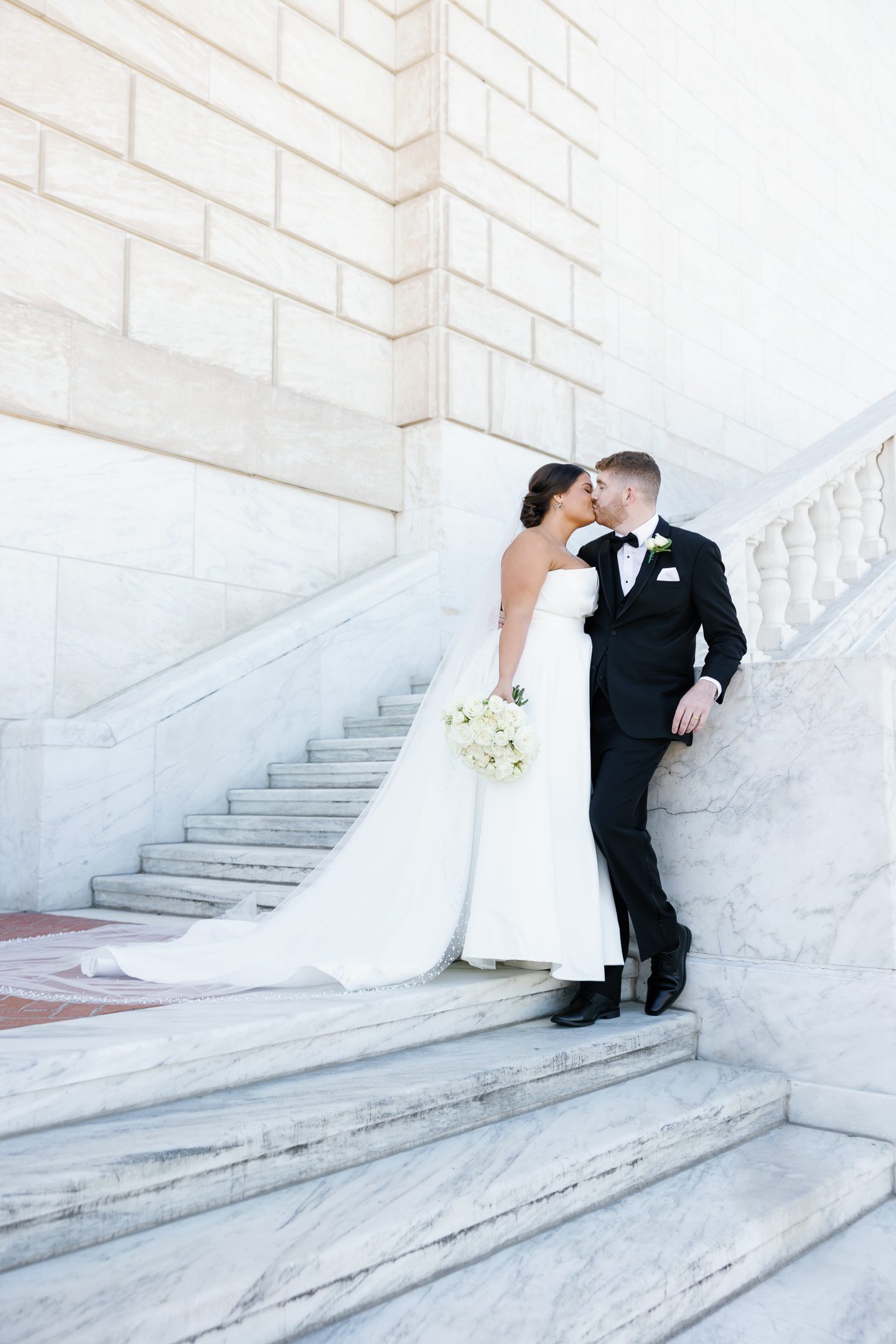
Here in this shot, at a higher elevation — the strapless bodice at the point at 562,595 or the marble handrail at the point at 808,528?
the marble handrail at the point at 808,528

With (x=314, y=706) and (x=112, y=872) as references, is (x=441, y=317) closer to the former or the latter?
(x=314, y=706)

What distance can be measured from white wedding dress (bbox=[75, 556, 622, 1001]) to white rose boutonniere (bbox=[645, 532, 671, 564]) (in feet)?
0.91

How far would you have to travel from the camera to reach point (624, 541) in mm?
4094

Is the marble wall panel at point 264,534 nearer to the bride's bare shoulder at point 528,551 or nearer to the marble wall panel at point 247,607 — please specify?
the marble wall panel at point 247,607

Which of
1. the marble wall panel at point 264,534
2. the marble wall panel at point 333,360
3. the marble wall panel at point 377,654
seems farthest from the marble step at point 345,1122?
the marble wall panel at point 333,360

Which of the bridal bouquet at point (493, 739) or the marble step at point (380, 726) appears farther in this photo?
the marble step at point (380, 726)

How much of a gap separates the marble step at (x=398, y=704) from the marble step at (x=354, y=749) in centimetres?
47

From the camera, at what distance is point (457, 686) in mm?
4227

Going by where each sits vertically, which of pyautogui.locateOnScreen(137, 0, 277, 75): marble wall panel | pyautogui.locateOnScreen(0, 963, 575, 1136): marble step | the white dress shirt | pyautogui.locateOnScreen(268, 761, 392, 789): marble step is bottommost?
pyautogui.locateOnScreen(0, 963, 575, 1136): marble step

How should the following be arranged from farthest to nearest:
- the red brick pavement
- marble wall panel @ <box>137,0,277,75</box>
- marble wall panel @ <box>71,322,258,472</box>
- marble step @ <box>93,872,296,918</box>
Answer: marble wall panel @ <box>137,0,277,75</box>, marble wall panel @ <box>71,322,258,472</box>, marble step @ <box>93,872,296,918</box>, the red brick pavement

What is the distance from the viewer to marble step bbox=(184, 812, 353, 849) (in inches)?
221

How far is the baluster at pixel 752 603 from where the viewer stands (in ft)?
17.1

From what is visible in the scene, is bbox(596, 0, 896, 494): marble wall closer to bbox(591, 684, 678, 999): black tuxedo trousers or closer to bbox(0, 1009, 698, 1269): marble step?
bbox(591, 684, 678, 999): black tuxedo trousers

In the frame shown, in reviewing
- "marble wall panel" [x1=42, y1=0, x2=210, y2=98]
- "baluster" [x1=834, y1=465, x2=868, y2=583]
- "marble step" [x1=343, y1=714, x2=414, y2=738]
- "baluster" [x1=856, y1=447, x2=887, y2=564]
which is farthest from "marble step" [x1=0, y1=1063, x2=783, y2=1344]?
"marble wall panel" [x1=42, y1=0, x2=210, y2=98]
